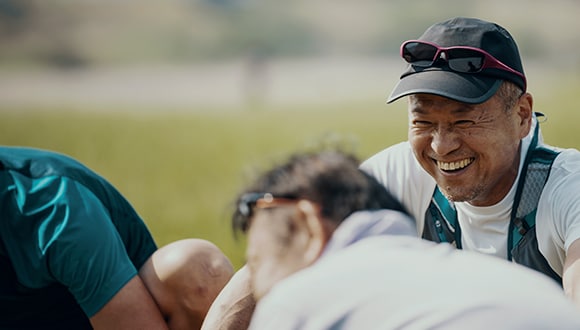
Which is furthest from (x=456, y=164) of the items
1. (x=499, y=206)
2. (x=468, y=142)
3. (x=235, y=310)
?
(x=235, y=310)

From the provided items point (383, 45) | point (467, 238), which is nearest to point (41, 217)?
point (467, 238)

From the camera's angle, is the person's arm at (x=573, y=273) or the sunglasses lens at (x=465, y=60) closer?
the person's arm at (x=573, y=273)

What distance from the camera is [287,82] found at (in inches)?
1233

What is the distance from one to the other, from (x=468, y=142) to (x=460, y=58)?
257mm

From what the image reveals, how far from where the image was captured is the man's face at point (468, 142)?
3.01 m

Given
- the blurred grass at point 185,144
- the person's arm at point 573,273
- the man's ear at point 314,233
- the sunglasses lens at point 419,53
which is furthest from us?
the blurred grass at point 185,144

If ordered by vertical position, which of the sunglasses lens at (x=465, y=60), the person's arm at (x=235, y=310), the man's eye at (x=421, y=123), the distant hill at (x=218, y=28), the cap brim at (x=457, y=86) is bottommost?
the distant hill at (x=218, y=28)

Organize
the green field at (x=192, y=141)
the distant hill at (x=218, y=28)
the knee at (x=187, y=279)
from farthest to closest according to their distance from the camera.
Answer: the distant hill at (x=218, y=28)
the green field at (x=192, y=141)
the knee at (x=187, y=279)

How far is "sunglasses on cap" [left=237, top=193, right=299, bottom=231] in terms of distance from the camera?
6.77 ft

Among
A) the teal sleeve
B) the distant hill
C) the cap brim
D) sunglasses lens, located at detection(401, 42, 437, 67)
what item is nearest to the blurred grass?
the cap brim

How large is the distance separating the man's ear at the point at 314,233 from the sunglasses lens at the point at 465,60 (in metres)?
1.13

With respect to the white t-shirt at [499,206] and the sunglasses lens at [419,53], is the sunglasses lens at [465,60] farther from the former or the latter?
the white t-shirt at [499,206]

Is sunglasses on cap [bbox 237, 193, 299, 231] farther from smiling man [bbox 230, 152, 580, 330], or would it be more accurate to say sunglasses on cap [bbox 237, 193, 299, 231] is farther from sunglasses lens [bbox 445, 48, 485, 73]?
sunglasses lens [bbox 445, 48, 485, 73]

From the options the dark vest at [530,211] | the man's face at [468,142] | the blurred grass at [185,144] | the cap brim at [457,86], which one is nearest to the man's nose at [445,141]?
the man's face at [468,142]
